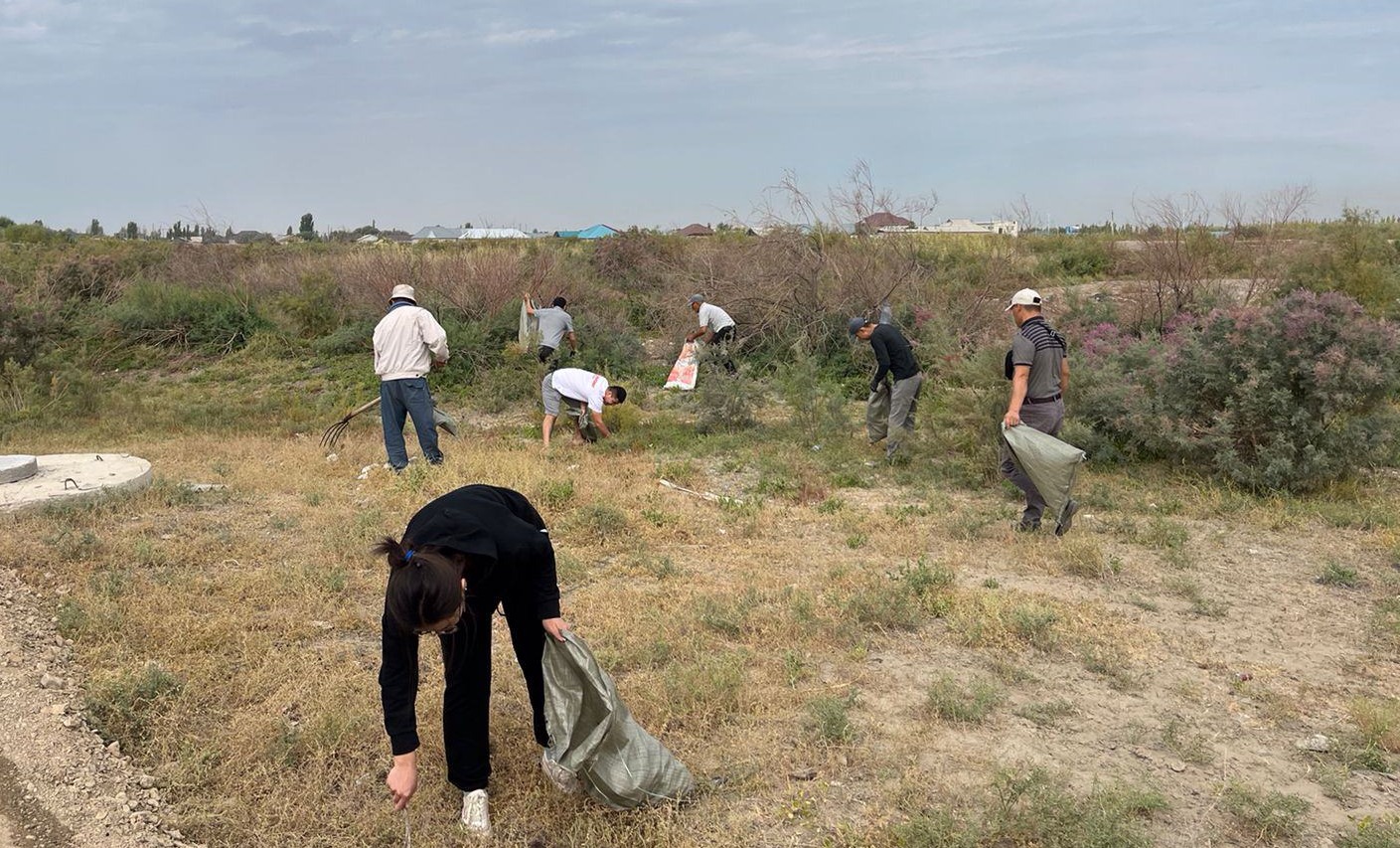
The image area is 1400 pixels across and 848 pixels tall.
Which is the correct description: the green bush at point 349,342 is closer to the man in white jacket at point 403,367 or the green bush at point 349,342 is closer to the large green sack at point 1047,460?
the man in white jacket at point 403,367

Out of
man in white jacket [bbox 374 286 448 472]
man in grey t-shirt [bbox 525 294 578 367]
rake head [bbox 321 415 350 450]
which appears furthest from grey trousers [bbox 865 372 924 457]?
rake head [bbox 321 415 350 450]

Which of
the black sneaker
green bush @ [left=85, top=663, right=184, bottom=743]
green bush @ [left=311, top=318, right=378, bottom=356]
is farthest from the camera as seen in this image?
green bush @ [left=311, top=318, right=378, bottom=356]

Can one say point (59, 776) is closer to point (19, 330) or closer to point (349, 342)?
point (19, 330)

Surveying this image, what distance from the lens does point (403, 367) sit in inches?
306

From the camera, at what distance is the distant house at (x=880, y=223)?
14688 millimetres

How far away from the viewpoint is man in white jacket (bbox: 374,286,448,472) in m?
7.74

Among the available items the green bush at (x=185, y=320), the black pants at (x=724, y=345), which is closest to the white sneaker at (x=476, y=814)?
the black pants at (x=724, y=345)

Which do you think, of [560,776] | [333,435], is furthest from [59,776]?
[333,435]

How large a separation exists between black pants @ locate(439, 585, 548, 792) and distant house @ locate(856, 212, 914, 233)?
1247cm

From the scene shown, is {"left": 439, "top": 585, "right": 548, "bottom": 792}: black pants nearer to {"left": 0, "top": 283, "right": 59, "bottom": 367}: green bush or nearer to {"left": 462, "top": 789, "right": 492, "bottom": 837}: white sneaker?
{"left": 462, "top": 789, "right": 492, "bottom": 837}: white sneaker

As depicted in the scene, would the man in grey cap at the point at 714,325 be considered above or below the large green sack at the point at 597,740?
above

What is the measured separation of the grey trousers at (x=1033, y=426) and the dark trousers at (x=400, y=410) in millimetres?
4425

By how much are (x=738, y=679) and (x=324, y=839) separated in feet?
5.47

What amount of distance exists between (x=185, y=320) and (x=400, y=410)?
979cm
